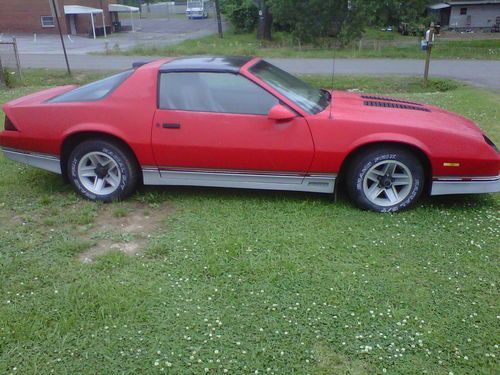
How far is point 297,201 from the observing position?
191 inches

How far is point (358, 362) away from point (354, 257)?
1.19 meters

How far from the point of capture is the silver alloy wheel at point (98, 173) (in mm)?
4883

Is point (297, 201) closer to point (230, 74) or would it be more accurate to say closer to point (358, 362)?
point (230, 74)

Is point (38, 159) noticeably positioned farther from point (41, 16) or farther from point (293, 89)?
point (41, 16)

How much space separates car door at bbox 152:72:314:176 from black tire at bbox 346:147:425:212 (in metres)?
0.49

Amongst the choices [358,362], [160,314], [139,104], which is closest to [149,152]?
[139,104]

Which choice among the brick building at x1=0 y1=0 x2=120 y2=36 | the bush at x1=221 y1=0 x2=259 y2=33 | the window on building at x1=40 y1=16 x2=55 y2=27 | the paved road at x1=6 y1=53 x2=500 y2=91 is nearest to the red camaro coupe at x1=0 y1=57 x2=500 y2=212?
the paved road at x1=6 y1=53 x2=500 y2=91

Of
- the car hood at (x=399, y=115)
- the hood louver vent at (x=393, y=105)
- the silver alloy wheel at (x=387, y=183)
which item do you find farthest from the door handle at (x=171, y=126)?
the hood louver vent at (x=393, y=105)

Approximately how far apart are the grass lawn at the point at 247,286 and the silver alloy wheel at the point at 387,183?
0.57ft

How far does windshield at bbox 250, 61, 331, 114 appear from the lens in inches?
183

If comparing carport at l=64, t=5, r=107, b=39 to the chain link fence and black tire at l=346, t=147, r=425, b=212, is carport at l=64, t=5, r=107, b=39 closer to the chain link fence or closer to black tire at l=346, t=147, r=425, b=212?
the chain link fence

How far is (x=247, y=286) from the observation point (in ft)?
11.3

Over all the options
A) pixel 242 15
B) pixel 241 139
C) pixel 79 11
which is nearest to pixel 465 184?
pixel 241 139

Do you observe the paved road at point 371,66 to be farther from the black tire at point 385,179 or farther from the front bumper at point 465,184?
the black tire at point 385,179
